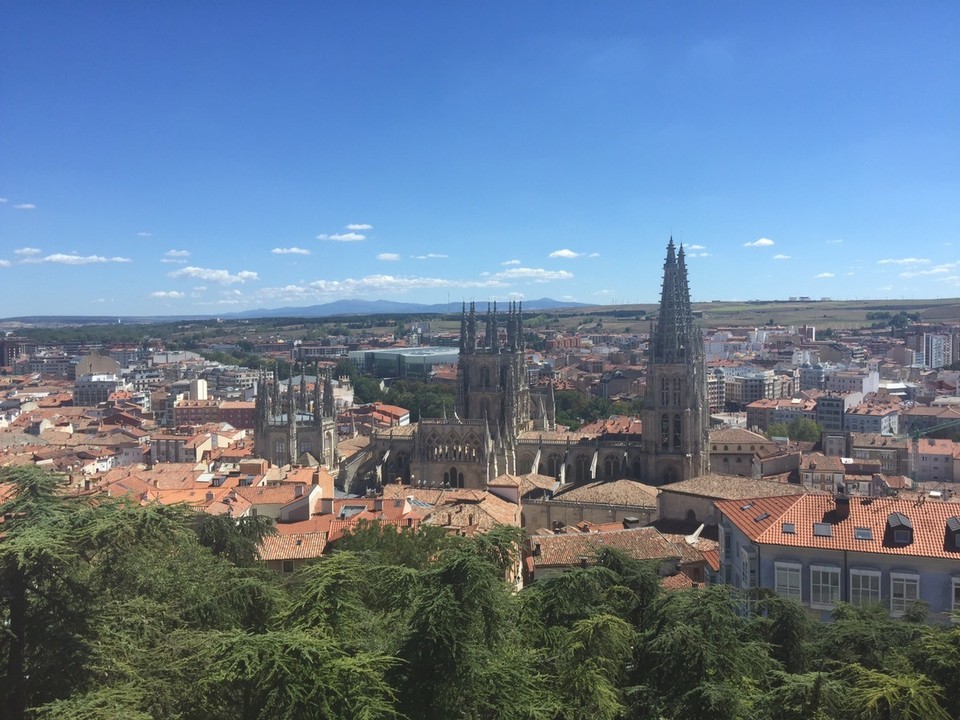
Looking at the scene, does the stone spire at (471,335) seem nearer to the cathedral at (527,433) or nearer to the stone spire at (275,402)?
the cathedral at (527,433)

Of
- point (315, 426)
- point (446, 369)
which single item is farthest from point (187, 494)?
point (446, 369)

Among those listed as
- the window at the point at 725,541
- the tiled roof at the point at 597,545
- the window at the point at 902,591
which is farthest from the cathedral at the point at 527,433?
the window at the point at 902,591

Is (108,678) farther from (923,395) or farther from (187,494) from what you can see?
(923,395)

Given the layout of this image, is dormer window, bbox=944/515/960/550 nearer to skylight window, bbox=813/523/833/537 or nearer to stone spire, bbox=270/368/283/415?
skylight window, bbox=813/523/833/537

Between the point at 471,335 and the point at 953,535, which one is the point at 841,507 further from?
the point at 471,335

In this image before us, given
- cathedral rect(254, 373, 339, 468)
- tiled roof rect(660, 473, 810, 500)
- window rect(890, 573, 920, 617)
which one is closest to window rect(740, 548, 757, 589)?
window rect(890, 573, 920, 617)

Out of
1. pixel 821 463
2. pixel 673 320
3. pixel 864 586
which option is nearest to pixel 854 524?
pixel 864 586
